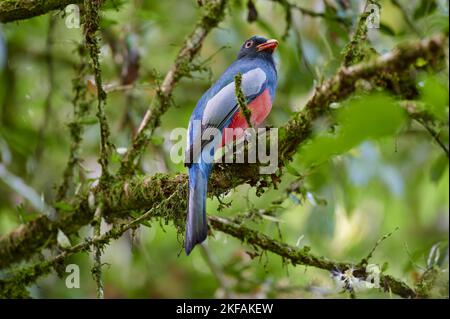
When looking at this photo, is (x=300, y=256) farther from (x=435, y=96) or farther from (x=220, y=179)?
(x=435, y=96)

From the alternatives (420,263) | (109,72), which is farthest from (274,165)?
(109,72)

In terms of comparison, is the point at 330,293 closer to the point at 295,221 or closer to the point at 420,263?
the point at 420,263

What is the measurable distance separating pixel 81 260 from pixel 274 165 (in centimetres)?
362

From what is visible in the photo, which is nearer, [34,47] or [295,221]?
[34,47]

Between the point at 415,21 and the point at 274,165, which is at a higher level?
the point at 415,21

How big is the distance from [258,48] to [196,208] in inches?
68.1

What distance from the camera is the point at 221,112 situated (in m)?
3.53

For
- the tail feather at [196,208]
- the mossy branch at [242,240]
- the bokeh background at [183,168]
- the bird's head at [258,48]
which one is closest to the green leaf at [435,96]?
the tail feather at [196,208]

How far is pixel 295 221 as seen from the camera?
693 cm

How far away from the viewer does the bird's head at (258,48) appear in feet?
14.5

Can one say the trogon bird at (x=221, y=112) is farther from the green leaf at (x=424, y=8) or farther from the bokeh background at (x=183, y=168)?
the green leaf at (x=424, y=8)
